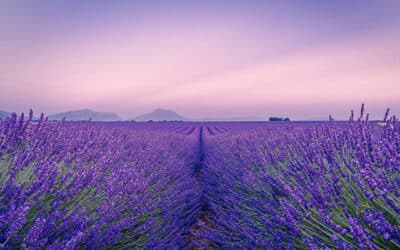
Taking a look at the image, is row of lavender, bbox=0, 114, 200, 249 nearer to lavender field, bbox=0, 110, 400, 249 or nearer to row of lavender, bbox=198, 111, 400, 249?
lavender field, bbox=0, 110, 400, 249

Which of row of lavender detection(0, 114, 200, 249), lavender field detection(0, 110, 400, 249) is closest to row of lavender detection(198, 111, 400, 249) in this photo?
lavender field detection(0, 110, 400, 249)

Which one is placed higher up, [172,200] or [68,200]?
[68,200]

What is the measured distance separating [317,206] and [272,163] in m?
1.34

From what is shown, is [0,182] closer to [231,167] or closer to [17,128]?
[17,128]

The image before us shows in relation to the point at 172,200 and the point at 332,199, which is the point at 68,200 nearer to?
the point at 172,200

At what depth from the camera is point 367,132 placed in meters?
2.10

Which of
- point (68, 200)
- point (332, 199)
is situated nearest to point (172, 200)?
point (68, 200)

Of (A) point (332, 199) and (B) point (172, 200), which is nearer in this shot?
(A) point (332, 199)

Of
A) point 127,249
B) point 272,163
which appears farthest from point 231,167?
point 127,249

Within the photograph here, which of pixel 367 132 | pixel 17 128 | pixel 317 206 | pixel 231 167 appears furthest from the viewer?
pixel 231 167

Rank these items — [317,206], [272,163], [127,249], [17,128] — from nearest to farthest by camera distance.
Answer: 1. [317,206]
2. [127,249]
3. [17,128]
4. [272,163]

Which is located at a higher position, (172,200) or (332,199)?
(332,199)

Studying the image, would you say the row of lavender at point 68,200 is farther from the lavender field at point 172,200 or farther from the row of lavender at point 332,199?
the row of lavender at point 332,199

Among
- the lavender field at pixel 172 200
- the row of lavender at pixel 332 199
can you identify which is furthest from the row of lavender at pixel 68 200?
the row of lavender at pixel 332 199
